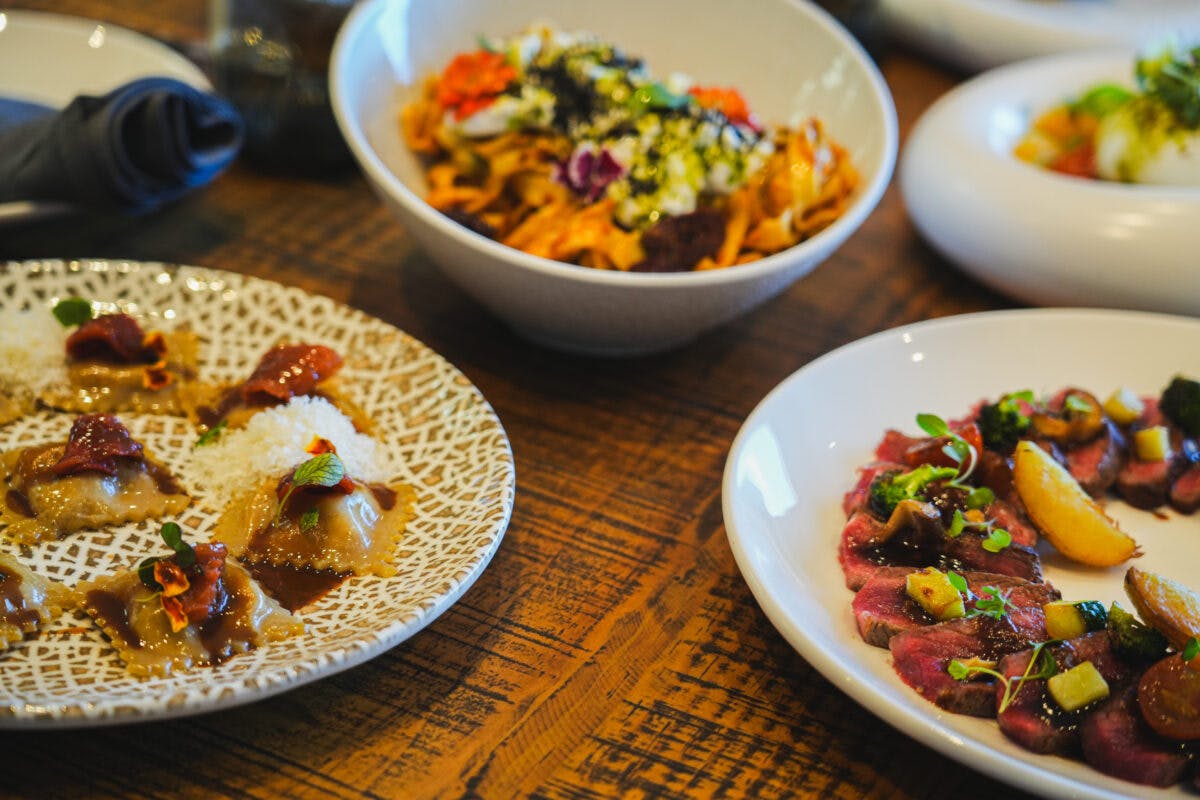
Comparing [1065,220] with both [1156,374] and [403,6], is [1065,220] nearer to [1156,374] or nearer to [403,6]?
[1156,374]

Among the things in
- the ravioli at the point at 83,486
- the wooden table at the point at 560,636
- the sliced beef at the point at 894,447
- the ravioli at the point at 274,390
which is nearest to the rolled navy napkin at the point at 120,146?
the wooden table at the point at 560,636

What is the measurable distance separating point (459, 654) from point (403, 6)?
1500 mm

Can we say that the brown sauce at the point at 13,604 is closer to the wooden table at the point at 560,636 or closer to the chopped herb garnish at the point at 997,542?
the wooden table at the point at 560,636

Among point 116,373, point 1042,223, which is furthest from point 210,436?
point 1042,223

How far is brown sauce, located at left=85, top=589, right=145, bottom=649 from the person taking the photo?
145 centimetres

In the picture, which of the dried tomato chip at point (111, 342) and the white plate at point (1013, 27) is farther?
the white plate at point (1013, 27)

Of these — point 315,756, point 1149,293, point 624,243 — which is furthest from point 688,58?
point 315,756

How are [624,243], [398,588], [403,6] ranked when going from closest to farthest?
[398,588]
[624,243]
[403,6]

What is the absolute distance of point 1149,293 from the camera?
2508mm

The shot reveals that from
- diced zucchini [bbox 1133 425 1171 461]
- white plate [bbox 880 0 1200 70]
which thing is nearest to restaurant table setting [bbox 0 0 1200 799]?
diced zucchini [bbox 1133 425 1171 461]

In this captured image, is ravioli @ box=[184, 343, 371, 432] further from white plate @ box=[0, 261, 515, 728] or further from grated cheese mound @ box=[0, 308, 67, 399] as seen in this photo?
grated cheese mound @ box=[0, 308, 67, 399]

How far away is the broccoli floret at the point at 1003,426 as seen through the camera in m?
1.97

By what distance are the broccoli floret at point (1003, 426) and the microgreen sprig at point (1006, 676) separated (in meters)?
0.53

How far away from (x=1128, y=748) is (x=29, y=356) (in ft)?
5.73
